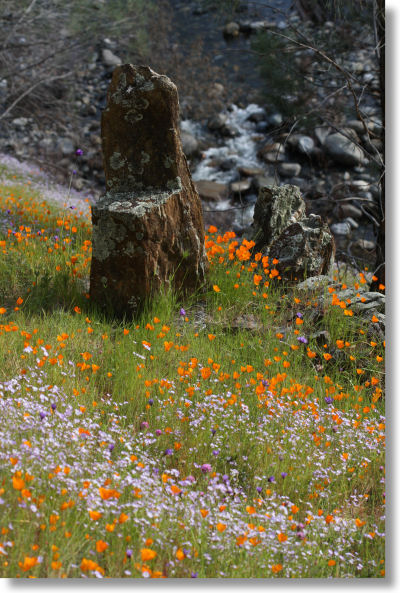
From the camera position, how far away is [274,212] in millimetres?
6793

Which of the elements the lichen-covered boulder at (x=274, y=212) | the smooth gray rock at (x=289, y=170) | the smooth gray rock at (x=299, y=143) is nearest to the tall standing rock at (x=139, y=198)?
the lichen-covered boulder at (x=274, y=212)

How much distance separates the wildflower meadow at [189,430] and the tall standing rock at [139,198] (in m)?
0.26

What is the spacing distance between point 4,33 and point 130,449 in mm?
14199

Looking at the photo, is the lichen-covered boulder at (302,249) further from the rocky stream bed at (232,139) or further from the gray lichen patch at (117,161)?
the rocky stream bed at (232,139)

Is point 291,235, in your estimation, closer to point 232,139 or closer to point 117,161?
point 117,161

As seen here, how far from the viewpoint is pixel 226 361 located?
16.2 feet

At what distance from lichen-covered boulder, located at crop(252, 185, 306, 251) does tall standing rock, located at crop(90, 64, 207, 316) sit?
1367mm

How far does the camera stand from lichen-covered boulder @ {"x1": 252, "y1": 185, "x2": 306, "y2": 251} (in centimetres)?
679

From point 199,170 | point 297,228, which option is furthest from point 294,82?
point 297,228

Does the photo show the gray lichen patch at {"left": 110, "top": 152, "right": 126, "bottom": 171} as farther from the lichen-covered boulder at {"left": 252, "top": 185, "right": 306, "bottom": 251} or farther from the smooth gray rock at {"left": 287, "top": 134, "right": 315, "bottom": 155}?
the smooth gray rock at {"left": 287, "top": 134, "right": 315, "bottom": 155}

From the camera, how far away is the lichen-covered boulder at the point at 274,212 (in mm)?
6793

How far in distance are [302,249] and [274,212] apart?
67 cm

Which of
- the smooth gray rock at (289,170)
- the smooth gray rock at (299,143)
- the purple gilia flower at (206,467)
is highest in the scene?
the smooth gray rock at (299,143)

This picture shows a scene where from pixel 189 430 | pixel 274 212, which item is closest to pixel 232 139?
pixel 274 212
